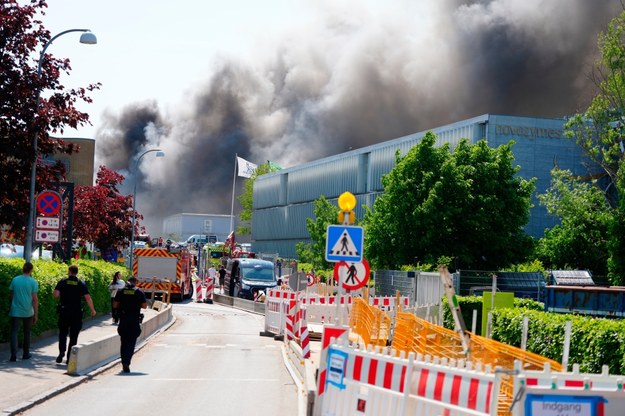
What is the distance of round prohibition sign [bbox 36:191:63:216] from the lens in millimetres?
22219

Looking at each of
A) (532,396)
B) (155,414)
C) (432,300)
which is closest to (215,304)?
(432,300)

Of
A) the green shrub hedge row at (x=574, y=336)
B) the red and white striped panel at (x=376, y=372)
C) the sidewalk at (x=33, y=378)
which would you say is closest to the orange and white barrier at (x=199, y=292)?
the green shrub hedge row at (x=574, y=336)

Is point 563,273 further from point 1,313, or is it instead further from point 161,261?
point 1,313

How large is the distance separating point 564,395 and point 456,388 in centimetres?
112

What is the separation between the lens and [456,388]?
316 inches

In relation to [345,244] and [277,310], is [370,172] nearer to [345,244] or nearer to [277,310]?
[277,310]

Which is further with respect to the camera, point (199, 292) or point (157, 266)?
point (199, 292)

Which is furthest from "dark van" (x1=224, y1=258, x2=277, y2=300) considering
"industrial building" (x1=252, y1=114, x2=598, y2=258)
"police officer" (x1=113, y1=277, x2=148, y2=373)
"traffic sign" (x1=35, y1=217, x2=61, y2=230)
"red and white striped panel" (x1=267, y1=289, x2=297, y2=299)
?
"police officer" (x1=113, y1=277, x2=148, y2=373)

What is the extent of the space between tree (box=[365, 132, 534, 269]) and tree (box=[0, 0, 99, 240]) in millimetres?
25190

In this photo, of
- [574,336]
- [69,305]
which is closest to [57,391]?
[69,305]

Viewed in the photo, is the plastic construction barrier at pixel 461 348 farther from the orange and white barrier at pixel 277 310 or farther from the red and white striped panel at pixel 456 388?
the orange and white barrier at pixel 277 310

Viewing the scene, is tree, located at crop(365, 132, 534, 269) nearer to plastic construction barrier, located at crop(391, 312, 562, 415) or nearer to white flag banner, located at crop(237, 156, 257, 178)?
plastic construction barrier, located at crop(391, 312, 562, 415)

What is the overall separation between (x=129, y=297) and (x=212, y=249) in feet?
228

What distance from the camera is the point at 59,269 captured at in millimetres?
23938
